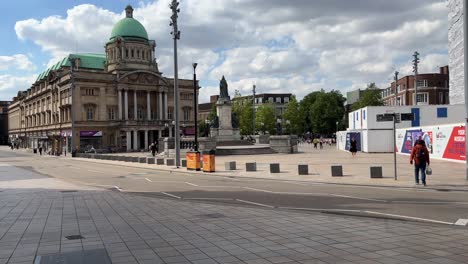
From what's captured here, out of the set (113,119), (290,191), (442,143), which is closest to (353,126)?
(442,143)

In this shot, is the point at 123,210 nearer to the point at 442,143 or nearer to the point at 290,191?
the point at 290,191

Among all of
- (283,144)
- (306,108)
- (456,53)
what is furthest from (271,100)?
(283,144)

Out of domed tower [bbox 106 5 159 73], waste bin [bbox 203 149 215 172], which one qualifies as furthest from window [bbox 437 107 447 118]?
domed tower [bbox 106 5 159 73]

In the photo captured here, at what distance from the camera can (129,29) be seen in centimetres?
11019

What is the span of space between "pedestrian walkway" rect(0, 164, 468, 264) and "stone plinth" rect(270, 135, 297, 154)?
39.8m

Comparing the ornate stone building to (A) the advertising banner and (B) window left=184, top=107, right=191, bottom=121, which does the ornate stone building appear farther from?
(A) the advertising banner

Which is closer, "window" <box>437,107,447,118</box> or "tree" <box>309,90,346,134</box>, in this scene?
"window" <box>437,107,447,118</box>

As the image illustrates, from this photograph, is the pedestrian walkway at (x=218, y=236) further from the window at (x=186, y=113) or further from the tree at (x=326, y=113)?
the tree at (x=326, y=113)

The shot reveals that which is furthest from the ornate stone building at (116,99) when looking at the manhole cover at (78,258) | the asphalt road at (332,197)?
the manhole cover at (78,258)

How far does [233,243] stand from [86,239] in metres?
2.82

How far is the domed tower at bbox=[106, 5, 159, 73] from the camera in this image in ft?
348

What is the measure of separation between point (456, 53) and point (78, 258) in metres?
54.3

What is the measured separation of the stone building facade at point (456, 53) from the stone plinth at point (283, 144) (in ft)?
63.1

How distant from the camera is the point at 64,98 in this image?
334 ft
